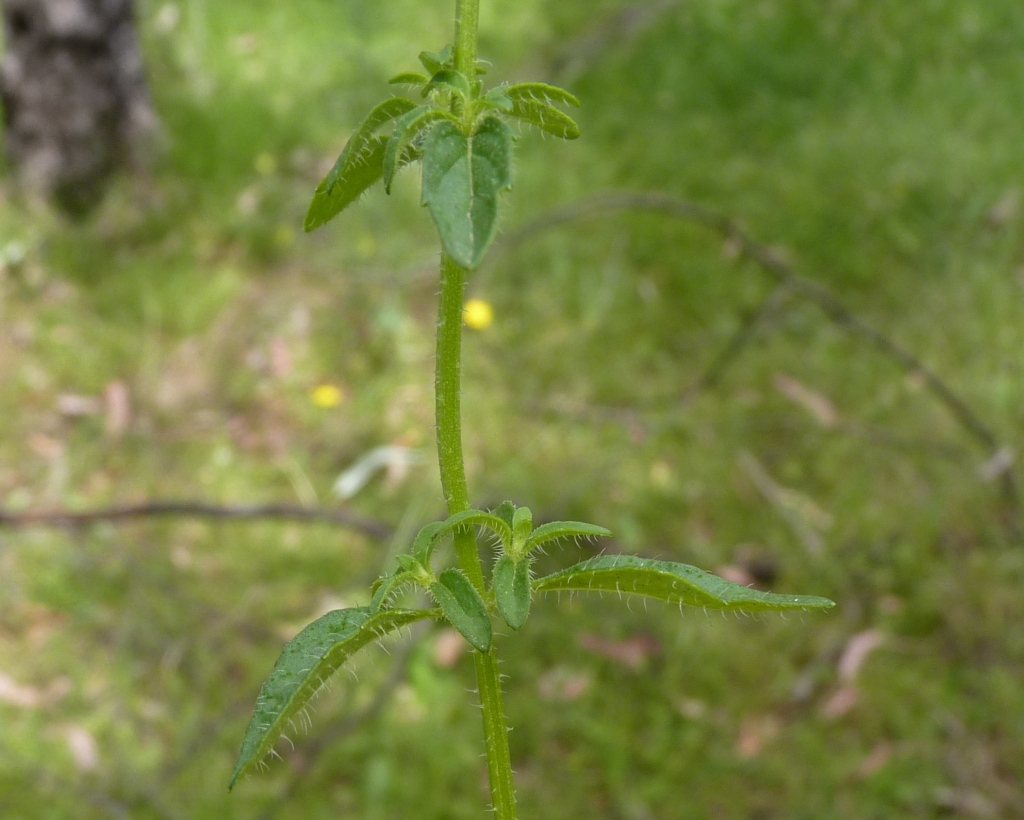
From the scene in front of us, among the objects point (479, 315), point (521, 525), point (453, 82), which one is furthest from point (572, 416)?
point (453, 82)

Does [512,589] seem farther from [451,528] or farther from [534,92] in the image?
[534,92]

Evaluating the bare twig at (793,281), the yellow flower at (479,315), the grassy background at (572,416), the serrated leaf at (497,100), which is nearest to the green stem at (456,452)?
the serrated leaf at (497,100)

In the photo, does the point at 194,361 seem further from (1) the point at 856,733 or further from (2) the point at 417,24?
(1) the point at 856,733

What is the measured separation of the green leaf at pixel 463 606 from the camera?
1.97ft

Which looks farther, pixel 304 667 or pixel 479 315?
pixel 479 315

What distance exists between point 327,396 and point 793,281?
4.20 ft

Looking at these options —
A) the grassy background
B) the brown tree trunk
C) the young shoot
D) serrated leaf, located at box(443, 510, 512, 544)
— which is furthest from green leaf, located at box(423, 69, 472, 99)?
the brown tree trunk

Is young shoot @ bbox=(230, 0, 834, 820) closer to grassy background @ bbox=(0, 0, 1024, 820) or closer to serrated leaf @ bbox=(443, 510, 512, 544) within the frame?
serrated leaf @ bbox=(443, 510, 512, 544)

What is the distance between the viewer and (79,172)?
3498 millimetres

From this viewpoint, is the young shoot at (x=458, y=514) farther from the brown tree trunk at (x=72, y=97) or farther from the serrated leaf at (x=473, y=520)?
the brown tree trunk at (x=72, y=97)

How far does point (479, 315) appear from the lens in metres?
3.00

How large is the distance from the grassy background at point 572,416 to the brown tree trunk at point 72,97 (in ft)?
0.40

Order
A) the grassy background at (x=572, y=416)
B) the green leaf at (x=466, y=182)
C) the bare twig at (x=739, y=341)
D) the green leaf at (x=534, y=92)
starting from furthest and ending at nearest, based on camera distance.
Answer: the bare twig at (x=739, y=341)
the grassy background at (x=572, y=416)
the green leaf at (x=534, y=92)
the green leaf at (x=466, y=182)

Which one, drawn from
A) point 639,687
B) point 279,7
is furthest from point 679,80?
point 639,687
